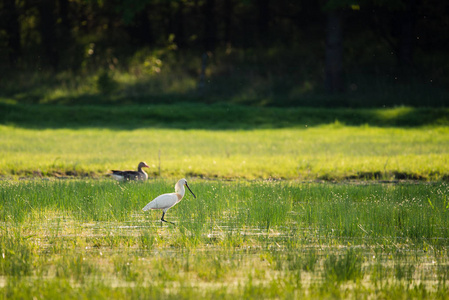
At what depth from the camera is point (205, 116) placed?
2880cm

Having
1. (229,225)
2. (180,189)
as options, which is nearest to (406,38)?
(180,189)

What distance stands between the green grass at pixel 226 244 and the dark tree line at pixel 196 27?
2455 cm

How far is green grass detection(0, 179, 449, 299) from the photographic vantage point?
5.67 meters

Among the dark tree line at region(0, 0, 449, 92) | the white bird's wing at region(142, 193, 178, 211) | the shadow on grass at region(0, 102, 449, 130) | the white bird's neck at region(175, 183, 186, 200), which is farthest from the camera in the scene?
the dark tree line at region(0, 0, 449, 92)

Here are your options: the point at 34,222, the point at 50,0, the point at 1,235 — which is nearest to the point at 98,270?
the point at 1,235

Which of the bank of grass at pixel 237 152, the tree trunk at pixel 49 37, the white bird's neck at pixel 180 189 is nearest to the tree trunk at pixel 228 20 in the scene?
the tree trunk at pixel 49 37

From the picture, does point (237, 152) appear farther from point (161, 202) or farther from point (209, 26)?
point (209, 26)

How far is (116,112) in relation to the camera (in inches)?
1138

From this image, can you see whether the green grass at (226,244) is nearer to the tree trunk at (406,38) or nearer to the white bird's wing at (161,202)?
the white bird's wing at (161,202)

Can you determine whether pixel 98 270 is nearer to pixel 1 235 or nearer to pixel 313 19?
pixel 1 235

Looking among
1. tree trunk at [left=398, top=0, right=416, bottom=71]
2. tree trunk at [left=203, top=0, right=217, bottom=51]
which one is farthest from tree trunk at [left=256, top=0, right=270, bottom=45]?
Answer: tree trunk at [left=398, top=0, right=416, bottom=71]

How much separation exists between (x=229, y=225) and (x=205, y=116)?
2055 centimetres

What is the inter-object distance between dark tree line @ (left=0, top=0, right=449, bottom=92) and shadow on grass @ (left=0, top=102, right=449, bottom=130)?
5471mm

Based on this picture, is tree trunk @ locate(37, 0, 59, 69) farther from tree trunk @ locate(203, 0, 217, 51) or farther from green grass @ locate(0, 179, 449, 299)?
green grass @ locate(0, 179, 449, 299)
